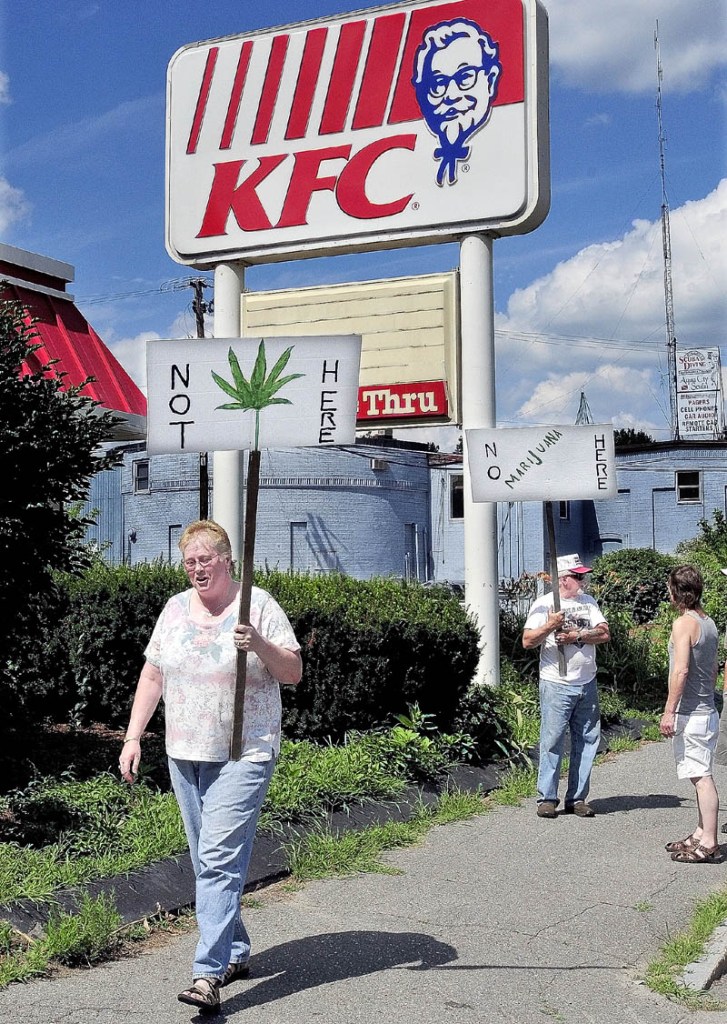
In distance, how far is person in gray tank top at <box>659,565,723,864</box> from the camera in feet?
24.1

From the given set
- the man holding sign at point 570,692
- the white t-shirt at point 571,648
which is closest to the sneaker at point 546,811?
the man holding sign at point 570,692

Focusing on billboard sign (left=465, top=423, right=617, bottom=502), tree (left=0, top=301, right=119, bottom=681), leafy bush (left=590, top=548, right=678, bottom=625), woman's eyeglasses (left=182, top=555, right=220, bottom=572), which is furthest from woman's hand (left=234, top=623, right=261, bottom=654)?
leafy bush (left=590, top=548, right=678, bottom=625)

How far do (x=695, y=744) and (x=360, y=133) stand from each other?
726cm

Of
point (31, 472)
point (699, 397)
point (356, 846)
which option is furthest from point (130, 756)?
point (699, 397)

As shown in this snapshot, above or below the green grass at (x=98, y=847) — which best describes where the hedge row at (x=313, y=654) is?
above

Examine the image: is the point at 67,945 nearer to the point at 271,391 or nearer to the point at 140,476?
the point at 271,391

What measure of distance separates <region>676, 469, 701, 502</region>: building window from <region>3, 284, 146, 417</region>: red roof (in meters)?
35.1

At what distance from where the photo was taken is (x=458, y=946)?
17.9 ft

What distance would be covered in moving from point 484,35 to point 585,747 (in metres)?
7.07

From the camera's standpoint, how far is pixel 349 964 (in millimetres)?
5160

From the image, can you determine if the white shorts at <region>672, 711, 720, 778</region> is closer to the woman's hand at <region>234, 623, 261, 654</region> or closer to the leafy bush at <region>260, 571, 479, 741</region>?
the leafy bush at <region>260, 571, 479, 741</region>

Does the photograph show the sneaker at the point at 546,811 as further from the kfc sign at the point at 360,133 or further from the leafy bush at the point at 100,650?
the kfc sign at the point at 360,133

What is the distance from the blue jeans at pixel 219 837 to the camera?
460 centimetres

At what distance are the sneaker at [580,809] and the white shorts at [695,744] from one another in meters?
1.00
